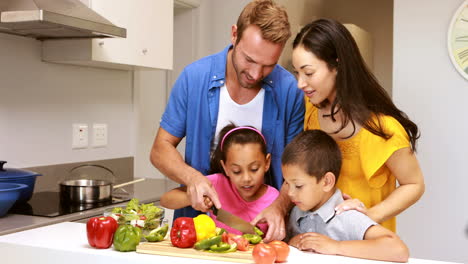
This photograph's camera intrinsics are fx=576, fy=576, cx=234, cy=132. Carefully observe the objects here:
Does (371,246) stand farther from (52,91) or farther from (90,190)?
(52,91)

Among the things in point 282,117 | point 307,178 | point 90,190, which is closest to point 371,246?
point 307,178

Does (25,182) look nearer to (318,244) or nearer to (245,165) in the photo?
(245,165)

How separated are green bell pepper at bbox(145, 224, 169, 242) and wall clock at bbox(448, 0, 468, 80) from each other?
2539 millimetres

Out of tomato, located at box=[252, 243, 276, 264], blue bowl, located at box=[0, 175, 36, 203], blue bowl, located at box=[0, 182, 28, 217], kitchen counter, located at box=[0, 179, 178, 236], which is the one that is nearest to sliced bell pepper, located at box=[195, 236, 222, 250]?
tomato, located at box=[252, 243, 276, 264]

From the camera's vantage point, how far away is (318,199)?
5.60ft

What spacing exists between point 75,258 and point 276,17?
994 mm

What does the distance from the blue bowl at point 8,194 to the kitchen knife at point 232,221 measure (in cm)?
95

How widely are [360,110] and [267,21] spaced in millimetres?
423

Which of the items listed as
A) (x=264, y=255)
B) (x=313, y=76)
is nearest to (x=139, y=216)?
(x=264, y=255)

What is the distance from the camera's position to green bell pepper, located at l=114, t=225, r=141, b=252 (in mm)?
1467

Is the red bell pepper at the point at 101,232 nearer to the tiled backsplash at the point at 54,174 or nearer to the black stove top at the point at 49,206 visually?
the black stove top at the point at 49,206

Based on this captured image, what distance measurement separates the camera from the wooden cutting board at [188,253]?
1.39 metres

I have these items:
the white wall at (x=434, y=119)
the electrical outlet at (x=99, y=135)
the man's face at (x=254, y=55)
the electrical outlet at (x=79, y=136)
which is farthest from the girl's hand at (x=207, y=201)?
the white wall at (x=434, y=119)

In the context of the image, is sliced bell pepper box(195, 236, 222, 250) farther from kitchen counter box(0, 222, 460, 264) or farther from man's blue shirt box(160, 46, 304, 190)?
man's blue shirt box(160, 46, 304, 190)
